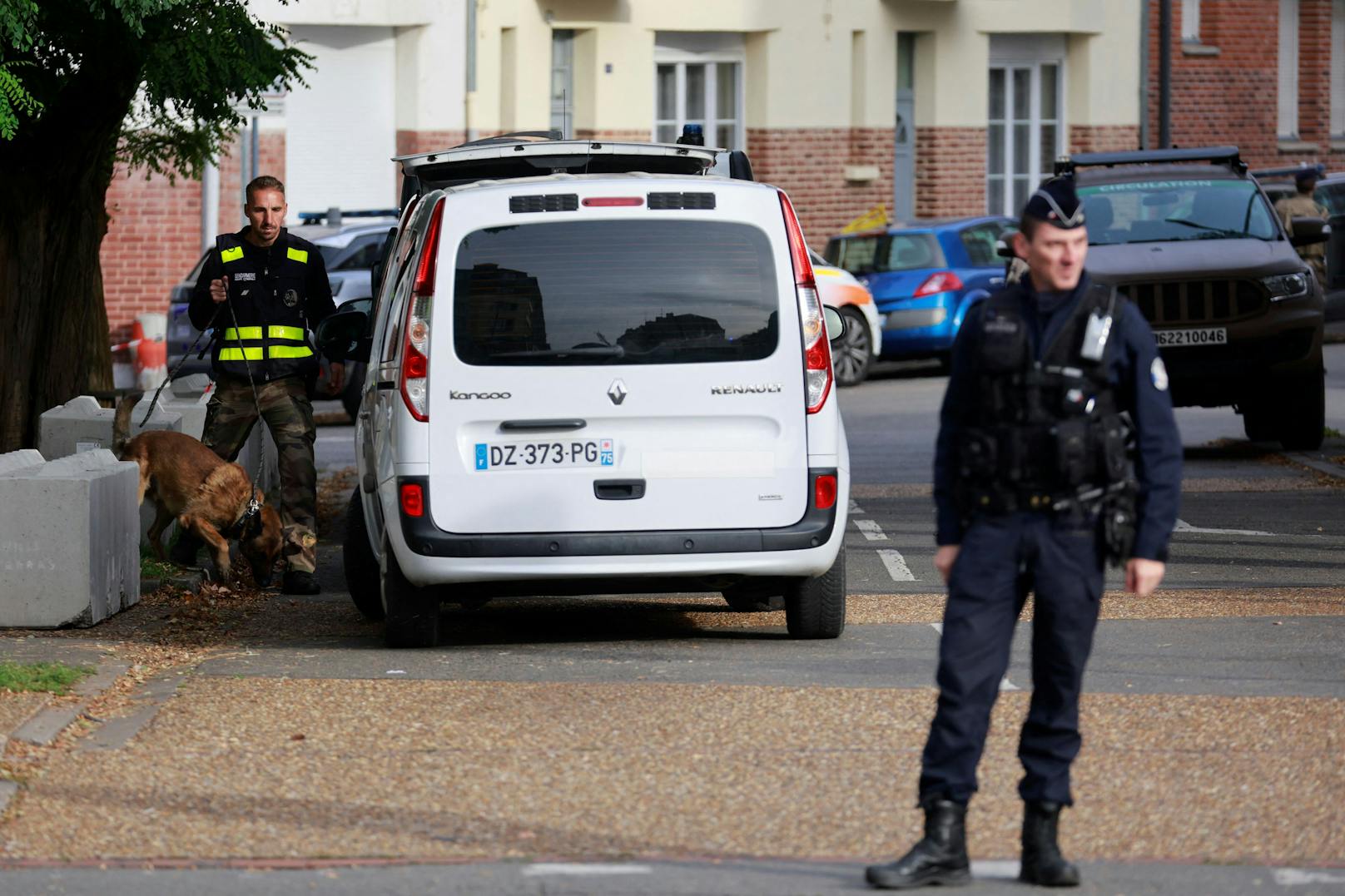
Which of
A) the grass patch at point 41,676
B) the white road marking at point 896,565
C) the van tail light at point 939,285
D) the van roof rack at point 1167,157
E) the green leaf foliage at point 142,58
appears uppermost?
the green leaf foliage at point 142,58

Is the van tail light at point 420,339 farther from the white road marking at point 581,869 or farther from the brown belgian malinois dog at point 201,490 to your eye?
the white road marking at point 581,869

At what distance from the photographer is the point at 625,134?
3108 centimetres

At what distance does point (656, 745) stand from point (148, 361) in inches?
802

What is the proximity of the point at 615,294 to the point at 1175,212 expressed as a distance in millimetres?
9004

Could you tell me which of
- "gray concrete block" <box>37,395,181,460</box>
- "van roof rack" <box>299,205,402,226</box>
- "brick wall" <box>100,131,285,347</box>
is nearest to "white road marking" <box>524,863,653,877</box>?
"gray concrete block" <box>37,395,181,460</box>

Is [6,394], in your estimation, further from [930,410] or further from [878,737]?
[930,410]

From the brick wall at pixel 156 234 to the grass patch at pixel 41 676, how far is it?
2044cm

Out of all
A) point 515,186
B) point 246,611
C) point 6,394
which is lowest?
point 246,611

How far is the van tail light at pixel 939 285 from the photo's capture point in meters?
25.5

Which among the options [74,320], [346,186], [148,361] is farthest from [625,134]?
[74,320]

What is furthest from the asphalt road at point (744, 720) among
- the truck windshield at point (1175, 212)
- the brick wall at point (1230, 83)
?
the brick wall at point (1230, 83)

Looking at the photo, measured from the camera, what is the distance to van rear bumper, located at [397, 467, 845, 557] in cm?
885

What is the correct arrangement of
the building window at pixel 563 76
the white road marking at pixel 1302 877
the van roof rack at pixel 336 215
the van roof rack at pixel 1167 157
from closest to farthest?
1. the white road marking at pixel 1302 877
2. the van roof rack at pixel 1167 157
3. the van roof rack at pixel 336 215
4. the building window at pixel 563 76

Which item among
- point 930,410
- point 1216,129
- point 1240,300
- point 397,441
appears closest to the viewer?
point 397,441
